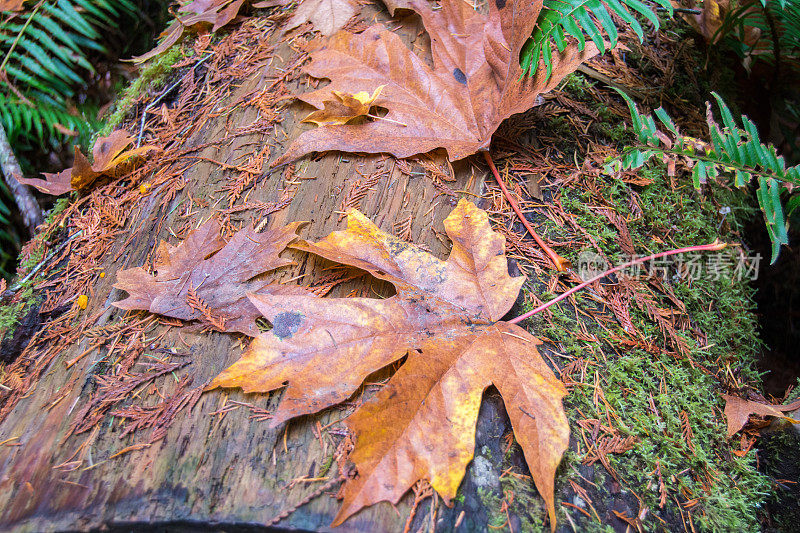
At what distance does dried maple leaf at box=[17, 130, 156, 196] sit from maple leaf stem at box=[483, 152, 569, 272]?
4.98ft

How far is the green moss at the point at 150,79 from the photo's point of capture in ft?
8.01

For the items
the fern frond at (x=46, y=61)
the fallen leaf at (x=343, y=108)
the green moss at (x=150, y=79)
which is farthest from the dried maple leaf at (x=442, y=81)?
the fern frond at (x=46, y=61)

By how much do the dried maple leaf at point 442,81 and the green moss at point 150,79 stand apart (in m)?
1.00

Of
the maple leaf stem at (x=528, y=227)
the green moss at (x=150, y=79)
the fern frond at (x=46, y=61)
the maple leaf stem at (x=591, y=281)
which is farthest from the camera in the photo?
the fern frond at (x=46, y=61)

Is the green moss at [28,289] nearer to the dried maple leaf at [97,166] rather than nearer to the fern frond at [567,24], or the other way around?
the dried maple leaf at [97,166]

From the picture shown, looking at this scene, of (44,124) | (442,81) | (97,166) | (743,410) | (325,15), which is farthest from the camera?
(44,124)

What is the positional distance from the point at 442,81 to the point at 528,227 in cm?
71

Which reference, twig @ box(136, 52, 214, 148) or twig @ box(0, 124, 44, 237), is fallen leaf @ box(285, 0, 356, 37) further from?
twig @ box(0, 124, 44, 237)

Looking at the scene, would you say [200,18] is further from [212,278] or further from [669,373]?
[669,373]

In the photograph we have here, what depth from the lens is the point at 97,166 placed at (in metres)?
2.11

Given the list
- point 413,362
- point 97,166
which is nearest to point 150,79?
point 97,166

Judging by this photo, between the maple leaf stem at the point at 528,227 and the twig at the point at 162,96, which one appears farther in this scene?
the twig at the point at 162,96

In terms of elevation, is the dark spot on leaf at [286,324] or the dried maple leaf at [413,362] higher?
the dark spot on leaf at [286,324]

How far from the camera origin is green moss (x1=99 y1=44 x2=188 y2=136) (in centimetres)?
244
